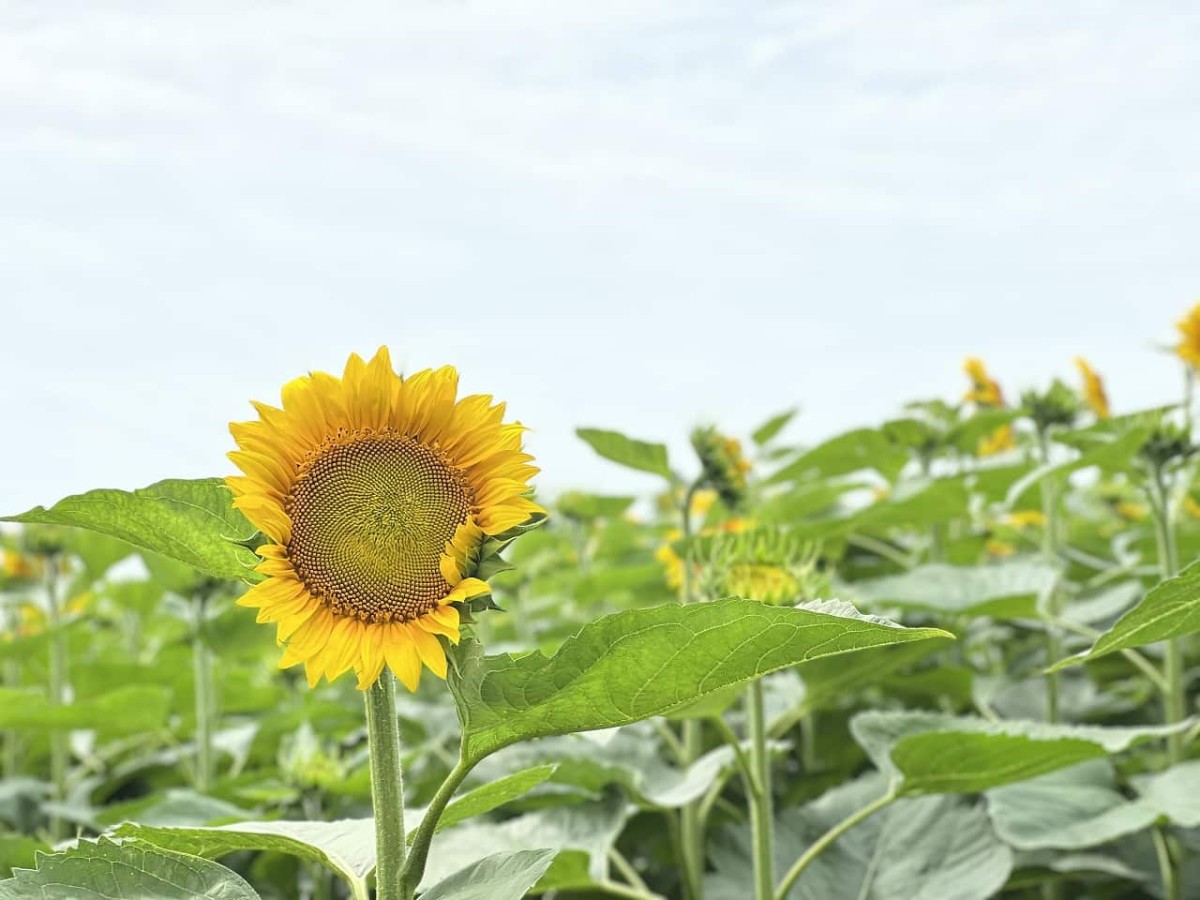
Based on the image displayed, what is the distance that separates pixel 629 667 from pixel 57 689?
218 cm

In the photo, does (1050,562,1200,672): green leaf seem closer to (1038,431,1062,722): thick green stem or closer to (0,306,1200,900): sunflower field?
(0,306,1200,900): sunflower field

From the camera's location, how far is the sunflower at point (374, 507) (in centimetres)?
84

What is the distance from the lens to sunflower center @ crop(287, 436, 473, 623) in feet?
2.82

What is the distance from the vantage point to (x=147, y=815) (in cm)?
152

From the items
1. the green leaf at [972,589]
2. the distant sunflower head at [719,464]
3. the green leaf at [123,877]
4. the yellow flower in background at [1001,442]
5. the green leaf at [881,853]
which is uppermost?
the yellow flower in background at [1001,442]

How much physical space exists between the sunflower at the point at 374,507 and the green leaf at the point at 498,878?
0.43 feet

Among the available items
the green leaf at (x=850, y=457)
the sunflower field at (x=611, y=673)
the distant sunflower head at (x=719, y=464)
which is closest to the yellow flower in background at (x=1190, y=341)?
the sunflower field at (x=611, y=673)

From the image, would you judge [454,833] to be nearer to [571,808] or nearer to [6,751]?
[571,808]

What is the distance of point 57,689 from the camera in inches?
104

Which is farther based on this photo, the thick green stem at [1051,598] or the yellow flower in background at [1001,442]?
the yellow flower in background at [1001,442]

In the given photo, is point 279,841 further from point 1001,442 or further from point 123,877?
point 1001,442

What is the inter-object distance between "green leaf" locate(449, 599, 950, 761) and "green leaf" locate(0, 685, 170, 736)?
4.83ft

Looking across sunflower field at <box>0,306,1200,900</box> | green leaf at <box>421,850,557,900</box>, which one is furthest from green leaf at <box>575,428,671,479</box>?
green leaf at <box>421,850,557,900</box>

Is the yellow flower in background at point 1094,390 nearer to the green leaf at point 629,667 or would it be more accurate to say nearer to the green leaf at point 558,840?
the green leaf at point 558,840
